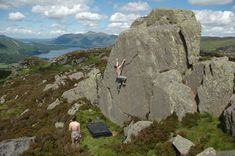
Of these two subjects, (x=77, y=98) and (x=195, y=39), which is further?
(x=77, y=98)

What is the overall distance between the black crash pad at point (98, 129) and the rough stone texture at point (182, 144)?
713 centimetres

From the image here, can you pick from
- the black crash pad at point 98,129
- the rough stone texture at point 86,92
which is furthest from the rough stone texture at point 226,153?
the rough stone texture at point 86,92

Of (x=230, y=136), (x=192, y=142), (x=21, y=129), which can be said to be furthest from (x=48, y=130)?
(x=230, y=136)

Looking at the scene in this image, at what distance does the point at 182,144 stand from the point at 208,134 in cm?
218

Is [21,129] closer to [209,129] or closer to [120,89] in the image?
[120,89]

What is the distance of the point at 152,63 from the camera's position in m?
26.9

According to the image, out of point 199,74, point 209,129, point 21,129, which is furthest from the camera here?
point 21,129

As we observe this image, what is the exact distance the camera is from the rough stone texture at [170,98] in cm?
2372

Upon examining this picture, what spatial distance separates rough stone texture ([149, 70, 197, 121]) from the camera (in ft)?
77.8

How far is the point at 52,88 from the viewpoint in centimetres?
4431

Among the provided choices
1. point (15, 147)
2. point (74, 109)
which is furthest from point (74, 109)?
point (15, 147)

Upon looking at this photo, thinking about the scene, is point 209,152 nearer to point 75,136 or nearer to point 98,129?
point 75,136

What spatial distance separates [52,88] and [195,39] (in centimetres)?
2293

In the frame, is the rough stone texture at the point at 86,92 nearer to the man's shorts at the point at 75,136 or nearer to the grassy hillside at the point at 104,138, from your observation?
the grassy hillside at the point at 104,138
